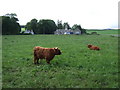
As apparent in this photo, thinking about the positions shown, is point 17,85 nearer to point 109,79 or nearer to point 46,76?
point 46,76

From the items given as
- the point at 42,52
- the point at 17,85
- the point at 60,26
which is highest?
the point at 60,26

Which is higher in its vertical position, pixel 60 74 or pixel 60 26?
pixel 60 26

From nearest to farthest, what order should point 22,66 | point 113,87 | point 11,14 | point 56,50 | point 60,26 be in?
1. point 113,87
2. point 22,66
3. point 56,50
4. point 11,14
5. point 60,26

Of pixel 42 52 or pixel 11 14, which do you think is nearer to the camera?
pixel 42 52

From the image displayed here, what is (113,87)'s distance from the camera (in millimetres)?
6781

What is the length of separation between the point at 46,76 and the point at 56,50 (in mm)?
3210

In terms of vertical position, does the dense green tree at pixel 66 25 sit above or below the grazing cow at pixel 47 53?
above

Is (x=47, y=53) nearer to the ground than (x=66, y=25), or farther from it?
nearer to the ground

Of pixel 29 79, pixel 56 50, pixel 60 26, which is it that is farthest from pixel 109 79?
pixel 60 26

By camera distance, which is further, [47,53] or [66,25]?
[66,25]

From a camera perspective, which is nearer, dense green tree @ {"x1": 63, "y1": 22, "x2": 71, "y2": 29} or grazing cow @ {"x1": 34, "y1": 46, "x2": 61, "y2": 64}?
grazing cow @ {"x1": 34, "y1": 46, "x2": 61, "y2": 64}

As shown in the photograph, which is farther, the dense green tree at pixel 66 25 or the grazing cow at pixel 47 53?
the dense green tree at pixel 66 25

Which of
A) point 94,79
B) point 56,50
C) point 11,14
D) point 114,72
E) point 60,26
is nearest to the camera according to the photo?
Result: point 94,79

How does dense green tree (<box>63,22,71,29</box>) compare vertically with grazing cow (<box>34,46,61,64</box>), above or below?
above
